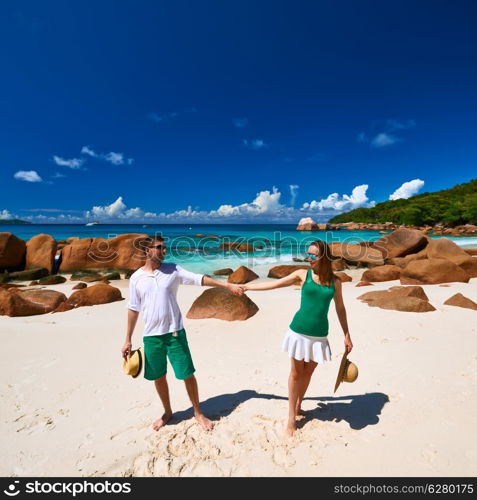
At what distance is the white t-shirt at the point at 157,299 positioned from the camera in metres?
2.59

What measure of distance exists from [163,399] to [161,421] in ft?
0.76

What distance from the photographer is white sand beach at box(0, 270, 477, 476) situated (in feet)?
7.82

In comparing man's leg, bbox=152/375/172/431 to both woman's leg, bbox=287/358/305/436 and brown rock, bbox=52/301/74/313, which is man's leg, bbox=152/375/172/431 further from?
brown rock, bbox=52/301/74/313

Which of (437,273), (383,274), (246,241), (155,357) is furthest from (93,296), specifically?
(246,241)

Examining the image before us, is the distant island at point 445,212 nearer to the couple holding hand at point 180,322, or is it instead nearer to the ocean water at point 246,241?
the ocean water at point 246,241

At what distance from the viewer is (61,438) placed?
108 inches

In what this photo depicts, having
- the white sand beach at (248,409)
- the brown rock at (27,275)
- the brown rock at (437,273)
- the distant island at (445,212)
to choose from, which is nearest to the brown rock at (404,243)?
the brown rock at (437,273)

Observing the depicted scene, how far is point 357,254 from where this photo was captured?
58.7ft

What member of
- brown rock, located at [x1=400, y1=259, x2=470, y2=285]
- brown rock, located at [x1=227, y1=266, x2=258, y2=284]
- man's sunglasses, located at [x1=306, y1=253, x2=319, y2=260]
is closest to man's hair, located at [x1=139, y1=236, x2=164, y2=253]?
man's sunglasses, located at [x1=306, y1=253, x2=319, y2=260]

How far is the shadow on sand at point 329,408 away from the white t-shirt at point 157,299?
1163mm

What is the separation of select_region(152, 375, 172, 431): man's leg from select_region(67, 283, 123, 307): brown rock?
236 inches

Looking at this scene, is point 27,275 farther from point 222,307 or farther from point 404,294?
point 404,294

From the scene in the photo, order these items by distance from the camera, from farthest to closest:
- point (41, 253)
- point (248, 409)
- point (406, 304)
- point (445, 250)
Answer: point (41, 253)
point (445, 250)
point (406, 304)
point (248, 409)
